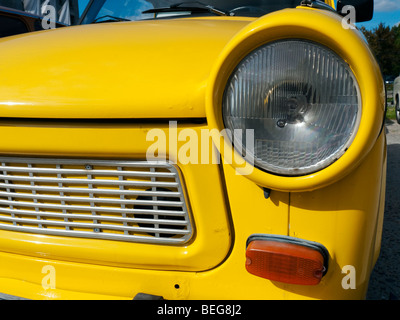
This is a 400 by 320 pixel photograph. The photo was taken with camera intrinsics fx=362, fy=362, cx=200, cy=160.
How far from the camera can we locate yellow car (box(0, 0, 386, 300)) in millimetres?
1001

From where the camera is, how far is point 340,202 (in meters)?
1.04

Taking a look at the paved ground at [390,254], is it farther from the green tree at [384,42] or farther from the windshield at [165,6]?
the green tree at [384,42]

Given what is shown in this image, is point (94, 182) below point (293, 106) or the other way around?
below

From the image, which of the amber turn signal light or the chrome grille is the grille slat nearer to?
the chrome grille

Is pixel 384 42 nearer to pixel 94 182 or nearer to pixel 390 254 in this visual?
pixel 390 254

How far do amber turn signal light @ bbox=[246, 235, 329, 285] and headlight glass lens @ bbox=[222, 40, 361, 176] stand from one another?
0.74 ft

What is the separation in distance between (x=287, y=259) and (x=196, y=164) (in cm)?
39

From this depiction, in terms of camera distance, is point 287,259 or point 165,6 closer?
point 287,259

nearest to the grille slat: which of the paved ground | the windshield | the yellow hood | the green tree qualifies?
the yellow hood

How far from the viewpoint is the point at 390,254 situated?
245cm

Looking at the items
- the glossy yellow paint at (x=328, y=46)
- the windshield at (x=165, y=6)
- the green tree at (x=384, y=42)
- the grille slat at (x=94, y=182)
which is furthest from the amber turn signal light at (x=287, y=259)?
the green tree at (x=384, y=42)

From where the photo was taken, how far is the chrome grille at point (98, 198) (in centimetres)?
118

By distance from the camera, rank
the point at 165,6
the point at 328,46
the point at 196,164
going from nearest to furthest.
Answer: the point at 328,46 → the point at 196,164 → the point at 165,6

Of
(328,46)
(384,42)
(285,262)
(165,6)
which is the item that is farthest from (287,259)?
(384,42)
